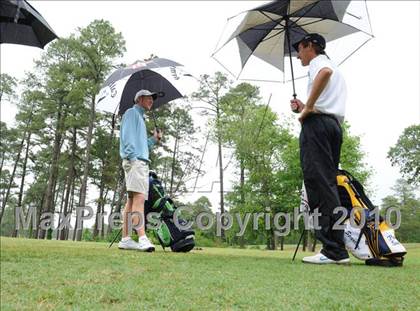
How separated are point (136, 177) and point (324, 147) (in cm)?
233

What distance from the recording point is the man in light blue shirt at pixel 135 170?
5176mm

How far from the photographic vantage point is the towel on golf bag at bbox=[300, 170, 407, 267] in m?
4.07

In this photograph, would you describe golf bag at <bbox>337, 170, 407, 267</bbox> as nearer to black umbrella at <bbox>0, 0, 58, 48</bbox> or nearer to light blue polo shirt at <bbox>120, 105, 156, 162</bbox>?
light blue polo shirt at <bbox>120, 105, 156, 162</bbox>

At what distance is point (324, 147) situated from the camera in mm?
4156

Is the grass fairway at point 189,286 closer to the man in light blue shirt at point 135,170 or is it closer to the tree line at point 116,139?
the man in light blue shirt at point 135,170

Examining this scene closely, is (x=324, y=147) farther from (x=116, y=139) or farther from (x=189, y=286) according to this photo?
(x=116, y=139)

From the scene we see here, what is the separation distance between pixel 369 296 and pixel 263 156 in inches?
1211

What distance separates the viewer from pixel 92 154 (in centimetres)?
3609

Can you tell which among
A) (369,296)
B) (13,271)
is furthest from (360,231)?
(13,271)

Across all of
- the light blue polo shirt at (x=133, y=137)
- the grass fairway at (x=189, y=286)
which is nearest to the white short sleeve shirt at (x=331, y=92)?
the grass fairway at (x=189, y=286)

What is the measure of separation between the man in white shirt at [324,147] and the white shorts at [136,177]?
2056 mm

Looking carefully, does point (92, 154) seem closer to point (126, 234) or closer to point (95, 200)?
point (95, 200)

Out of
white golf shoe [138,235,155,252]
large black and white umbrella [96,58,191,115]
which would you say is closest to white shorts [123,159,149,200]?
white golf shoe [138,235,155,252]

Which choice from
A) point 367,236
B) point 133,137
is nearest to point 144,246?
point 133,137
